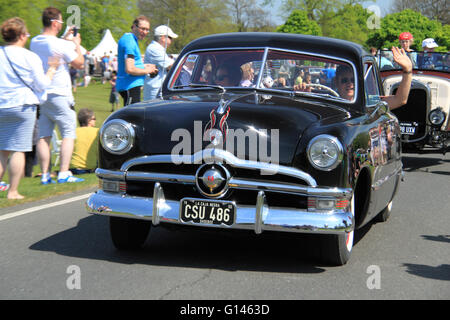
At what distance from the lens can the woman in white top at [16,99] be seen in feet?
25.0

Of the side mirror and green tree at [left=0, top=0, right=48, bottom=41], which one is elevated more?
green tree at [left=0, top=0, right=48, bottom=41]

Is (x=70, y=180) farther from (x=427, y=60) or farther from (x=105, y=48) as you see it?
(x=105, y=48)

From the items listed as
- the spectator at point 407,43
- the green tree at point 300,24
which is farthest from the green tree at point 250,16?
the spectator at point 407,43

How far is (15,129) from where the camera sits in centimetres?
766

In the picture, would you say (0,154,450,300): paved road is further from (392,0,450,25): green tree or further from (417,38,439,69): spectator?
(392,0,450,25): green tree

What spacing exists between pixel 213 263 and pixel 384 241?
72.1 inches

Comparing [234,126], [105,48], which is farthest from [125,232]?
[105,48]

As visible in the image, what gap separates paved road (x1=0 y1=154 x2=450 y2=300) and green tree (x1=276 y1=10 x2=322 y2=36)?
64.4 meters

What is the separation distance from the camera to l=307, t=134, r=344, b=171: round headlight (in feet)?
15.8

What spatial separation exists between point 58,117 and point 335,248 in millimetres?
4737

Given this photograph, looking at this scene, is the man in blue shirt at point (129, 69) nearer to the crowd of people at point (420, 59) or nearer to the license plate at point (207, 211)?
the crowd of people at point (420, 59)

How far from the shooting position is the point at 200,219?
483 cm

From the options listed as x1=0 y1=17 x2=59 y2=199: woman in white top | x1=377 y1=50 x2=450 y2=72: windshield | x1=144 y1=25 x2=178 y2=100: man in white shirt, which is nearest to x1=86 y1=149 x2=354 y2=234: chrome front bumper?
x1=0 y1=17 x2=59 y2=199: woman in white top
